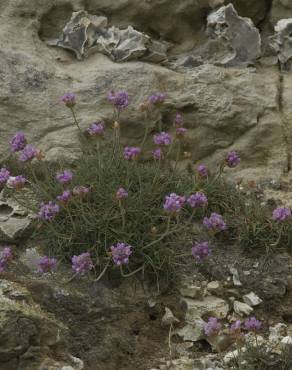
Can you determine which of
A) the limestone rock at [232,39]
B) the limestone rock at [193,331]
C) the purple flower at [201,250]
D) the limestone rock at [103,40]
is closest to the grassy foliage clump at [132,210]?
the purple flower at [201,250]

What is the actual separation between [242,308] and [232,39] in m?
2.53

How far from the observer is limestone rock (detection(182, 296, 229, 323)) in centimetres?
401

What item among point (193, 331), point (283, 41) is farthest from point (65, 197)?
point (283, 41)

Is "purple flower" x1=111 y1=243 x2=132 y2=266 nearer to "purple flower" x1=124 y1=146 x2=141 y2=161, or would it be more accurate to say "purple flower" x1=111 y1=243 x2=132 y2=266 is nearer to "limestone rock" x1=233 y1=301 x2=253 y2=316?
"purple flower" x1=124 y1=146 x2=141 y2=161

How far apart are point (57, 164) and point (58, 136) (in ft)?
0.78

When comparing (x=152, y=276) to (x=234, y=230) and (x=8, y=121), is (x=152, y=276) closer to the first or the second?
(x=234, y=230)

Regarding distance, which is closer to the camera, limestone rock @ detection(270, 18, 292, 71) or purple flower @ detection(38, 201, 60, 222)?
purple flower @ detection(38, 201, 60, 222)

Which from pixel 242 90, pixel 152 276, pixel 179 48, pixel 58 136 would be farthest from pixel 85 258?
pixel 179 48

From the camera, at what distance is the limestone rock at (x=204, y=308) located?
4008 mm

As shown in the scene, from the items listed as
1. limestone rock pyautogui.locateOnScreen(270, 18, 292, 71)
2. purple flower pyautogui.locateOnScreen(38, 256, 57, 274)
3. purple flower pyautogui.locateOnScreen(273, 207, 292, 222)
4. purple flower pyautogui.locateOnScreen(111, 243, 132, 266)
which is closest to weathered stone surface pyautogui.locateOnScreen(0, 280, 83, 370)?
purple flower pyautogui.locateOnScreen(38, 256, 57, 274)

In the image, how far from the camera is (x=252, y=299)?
412cm

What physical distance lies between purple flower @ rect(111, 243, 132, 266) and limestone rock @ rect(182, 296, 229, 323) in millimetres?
528

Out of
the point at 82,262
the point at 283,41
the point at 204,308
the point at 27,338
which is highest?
the point at 283,41

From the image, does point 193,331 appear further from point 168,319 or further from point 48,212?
point 48,212
